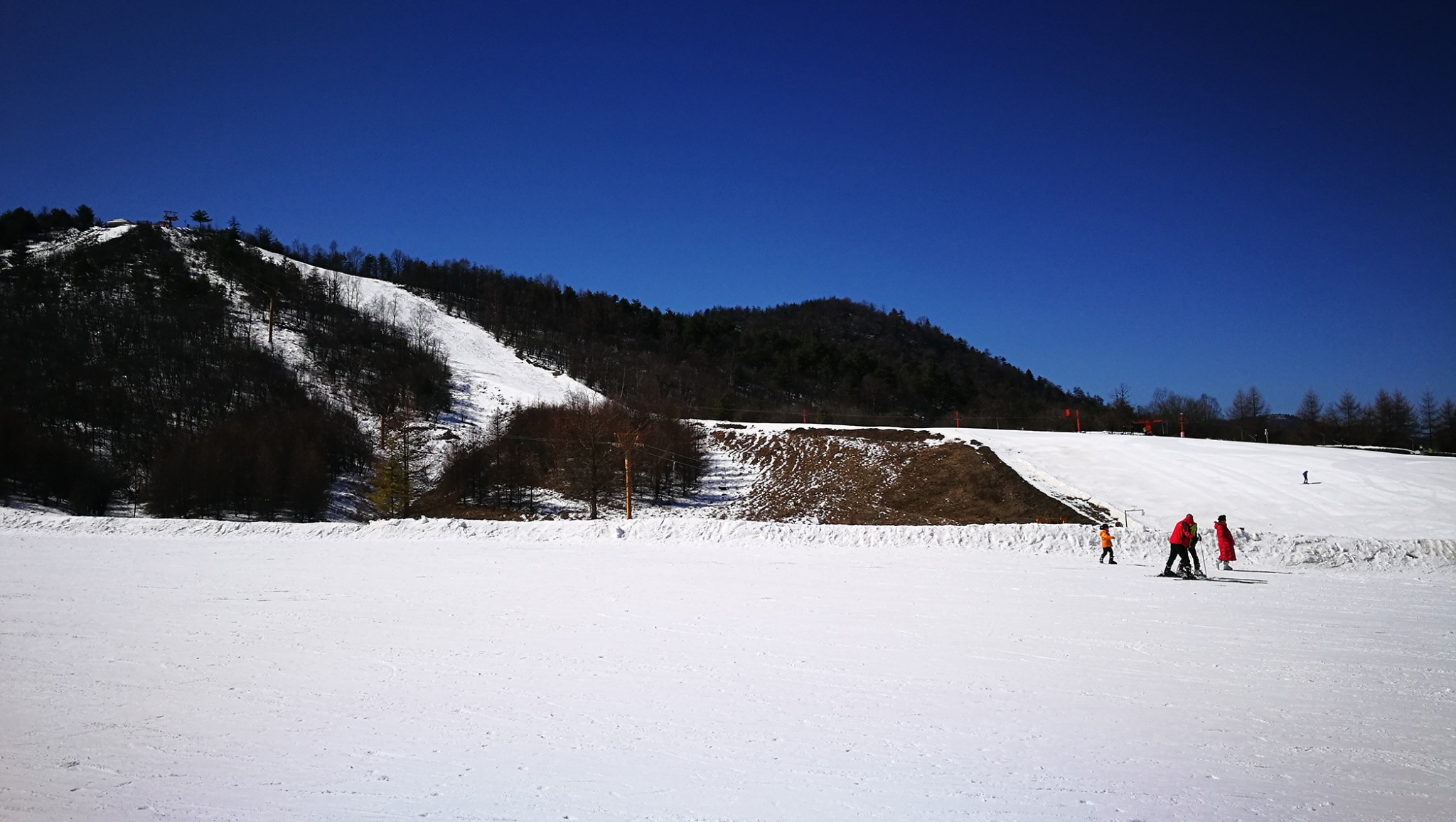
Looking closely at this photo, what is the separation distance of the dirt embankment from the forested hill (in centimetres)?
1484

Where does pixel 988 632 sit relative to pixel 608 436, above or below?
below

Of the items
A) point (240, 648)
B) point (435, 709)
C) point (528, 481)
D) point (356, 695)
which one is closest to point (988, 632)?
point (435, 709)

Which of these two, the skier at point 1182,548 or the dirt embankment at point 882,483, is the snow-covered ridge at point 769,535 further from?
the dirt embankment at point 882,483

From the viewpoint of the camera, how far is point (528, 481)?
4516 centimetres

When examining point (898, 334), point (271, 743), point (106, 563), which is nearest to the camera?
point (271, 743)

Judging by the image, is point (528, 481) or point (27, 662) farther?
point (528, 481)

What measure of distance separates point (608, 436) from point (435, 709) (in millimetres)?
35552

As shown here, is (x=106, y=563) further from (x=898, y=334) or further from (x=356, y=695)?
(x=898, y=334)

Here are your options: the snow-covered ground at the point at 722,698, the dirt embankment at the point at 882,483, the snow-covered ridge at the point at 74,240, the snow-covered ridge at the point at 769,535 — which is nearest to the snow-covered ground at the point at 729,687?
the snow-covered ground at the point at 722,698

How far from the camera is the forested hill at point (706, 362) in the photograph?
91062 mm

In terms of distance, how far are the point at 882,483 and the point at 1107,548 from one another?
72.5 feet

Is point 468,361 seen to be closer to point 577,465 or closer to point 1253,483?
point 577,465

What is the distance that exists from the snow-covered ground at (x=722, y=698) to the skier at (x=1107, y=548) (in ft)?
10.9

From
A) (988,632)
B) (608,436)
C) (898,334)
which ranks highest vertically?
(898,334)
